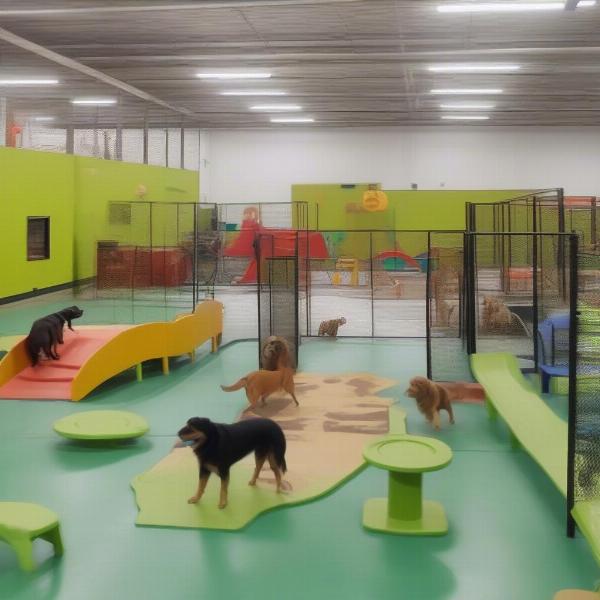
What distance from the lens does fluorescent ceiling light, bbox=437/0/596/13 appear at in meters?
9.42

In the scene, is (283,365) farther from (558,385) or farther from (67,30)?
(67,30)

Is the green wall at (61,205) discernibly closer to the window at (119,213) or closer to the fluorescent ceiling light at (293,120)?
the window at (119,213)

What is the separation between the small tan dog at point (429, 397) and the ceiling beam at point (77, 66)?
8295 mm

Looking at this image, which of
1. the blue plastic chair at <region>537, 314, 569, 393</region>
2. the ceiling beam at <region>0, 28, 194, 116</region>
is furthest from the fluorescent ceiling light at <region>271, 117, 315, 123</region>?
the blue plastic chair at <region>537, 314, 569, 393</region>

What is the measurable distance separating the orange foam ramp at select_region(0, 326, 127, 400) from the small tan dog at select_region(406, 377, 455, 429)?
338 centimetres

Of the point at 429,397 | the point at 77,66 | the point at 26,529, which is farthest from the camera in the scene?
the point at 77,66

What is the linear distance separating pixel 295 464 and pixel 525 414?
1.82m

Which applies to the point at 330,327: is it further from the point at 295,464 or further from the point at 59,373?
the point at 295,464

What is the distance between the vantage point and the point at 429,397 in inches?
257

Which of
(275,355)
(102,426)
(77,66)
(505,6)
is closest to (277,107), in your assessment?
(77,66)

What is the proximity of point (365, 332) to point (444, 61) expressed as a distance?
4.88 meters

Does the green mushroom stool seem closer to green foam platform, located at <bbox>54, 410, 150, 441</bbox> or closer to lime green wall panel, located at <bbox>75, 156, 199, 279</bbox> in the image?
green foam platform, located at <bbox>54, 410, 150, 441</bbox>

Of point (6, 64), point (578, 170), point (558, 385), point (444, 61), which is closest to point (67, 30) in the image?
point (6, 64)

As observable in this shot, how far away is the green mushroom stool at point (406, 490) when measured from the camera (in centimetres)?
441
